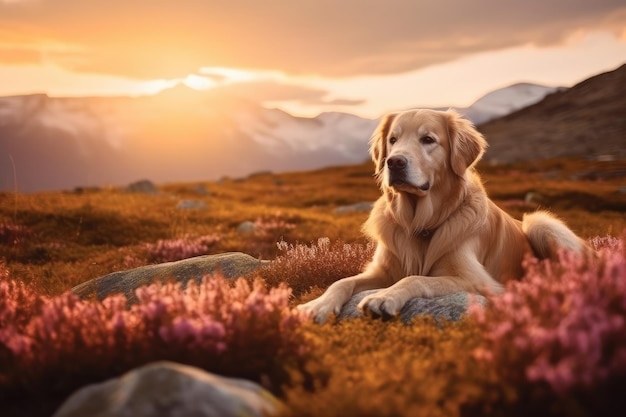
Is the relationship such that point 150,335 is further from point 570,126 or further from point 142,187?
point 570,126

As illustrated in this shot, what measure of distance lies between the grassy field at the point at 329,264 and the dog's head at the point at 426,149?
179 centimetres

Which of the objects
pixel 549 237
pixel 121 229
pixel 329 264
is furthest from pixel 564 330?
pixel 121 229

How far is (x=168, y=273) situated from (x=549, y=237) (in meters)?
5.33

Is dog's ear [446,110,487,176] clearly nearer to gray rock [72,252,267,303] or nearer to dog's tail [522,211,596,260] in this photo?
dog's tail [522,211,596,260]

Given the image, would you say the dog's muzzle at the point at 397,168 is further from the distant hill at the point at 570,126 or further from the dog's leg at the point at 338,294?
the distant hill at the point at 570,126

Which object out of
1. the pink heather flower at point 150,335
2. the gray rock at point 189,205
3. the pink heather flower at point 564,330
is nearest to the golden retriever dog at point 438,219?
the pink heather flower at point 150,335

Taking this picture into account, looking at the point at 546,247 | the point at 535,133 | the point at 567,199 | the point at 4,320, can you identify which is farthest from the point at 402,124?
the point at 535,133

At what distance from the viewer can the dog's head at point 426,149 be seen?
240 inches

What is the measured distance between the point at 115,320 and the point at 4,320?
146cm

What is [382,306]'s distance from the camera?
201 inches

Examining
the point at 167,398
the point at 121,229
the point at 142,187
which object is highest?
the point at 167,398

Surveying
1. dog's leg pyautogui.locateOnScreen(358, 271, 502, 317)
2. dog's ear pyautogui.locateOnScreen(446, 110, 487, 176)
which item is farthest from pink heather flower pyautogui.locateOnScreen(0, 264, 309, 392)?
dog's ear pyautogui.locateOnScreen(446, 110, 487, 176)

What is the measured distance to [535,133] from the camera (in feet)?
364

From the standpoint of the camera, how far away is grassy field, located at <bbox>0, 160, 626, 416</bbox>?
117 inches
